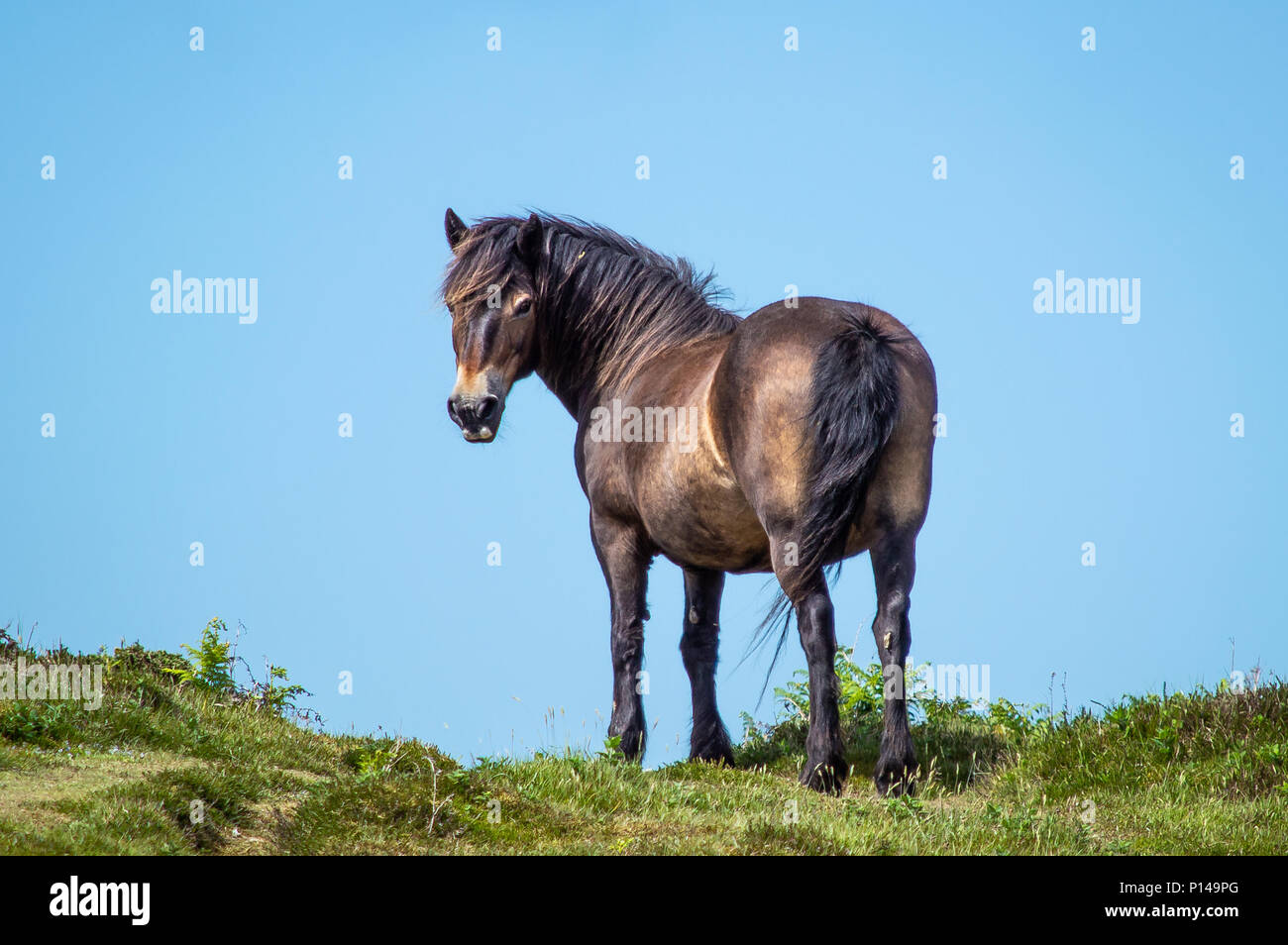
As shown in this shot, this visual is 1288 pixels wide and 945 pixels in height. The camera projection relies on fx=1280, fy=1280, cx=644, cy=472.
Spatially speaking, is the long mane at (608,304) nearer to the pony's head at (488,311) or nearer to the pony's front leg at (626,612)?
the pony's head at (488,311)

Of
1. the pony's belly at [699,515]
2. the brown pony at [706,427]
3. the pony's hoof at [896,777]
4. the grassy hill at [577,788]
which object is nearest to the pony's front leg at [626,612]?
the brown pony at [706,427]

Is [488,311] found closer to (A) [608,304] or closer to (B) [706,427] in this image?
(A) [608,304]

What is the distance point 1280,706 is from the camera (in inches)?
326

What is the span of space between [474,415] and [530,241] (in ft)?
5.03

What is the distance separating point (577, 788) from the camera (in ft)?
22.8

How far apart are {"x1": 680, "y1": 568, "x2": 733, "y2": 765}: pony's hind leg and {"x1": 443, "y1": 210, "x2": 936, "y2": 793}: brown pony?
0.01 m

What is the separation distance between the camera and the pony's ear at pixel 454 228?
989 centimetres

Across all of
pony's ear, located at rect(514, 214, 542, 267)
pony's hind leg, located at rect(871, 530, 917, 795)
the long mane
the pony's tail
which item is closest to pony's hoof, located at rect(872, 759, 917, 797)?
pony's hind leg, located at rect(871, 530, 917, 795)

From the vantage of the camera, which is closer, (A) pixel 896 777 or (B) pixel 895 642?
(B) pixel 895 642

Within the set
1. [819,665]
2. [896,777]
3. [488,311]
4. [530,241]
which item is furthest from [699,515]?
[530,241]

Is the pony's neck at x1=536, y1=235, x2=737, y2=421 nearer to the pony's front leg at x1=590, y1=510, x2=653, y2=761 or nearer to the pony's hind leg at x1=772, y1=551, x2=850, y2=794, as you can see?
the pony's front leg at x1=590, y1=510, x2=653, y2=761

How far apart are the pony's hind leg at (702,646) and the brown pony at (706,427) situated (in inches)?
0.5
